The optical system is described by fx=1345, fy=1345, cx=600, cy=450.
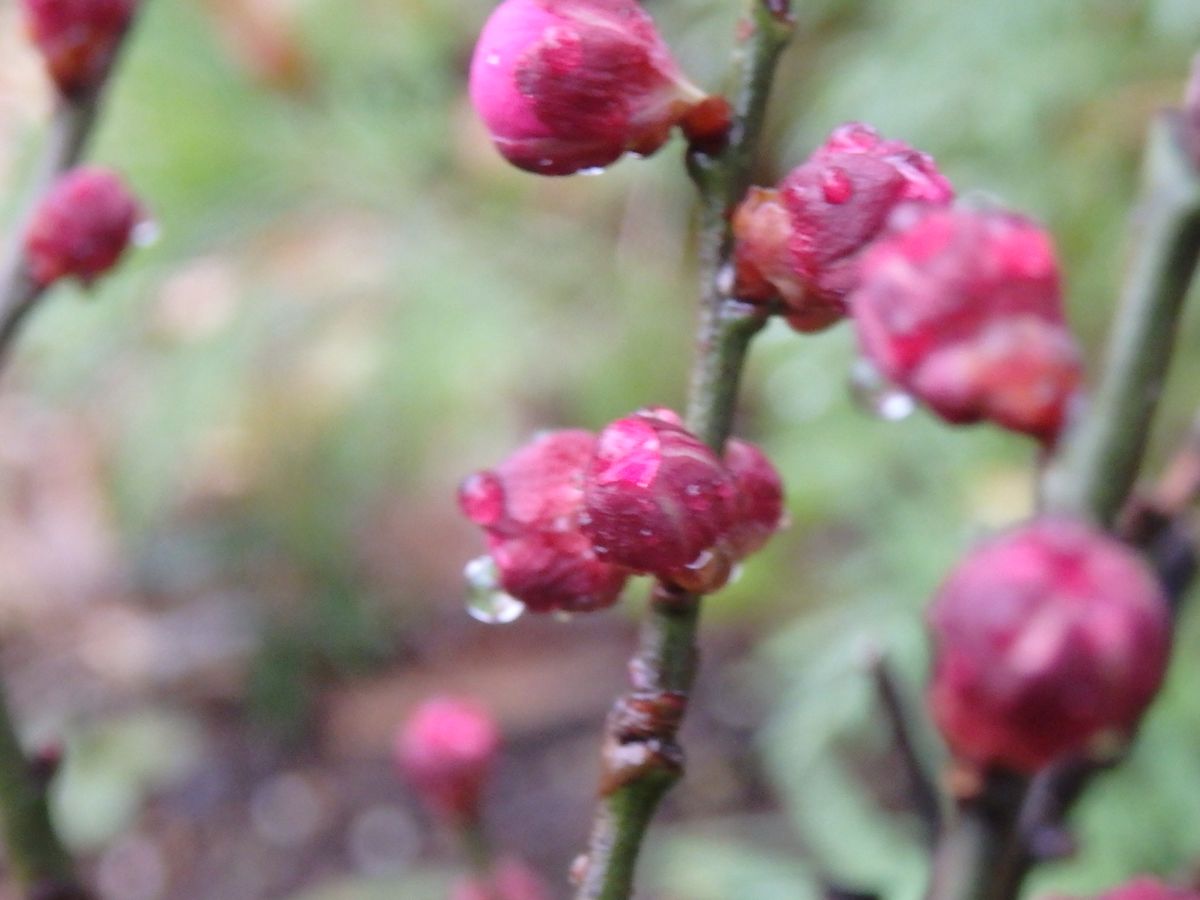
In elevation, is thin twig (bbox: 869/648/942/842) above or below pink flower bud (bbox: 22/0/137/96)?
below

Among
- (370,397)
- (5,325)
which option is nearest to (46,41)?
(5,325)

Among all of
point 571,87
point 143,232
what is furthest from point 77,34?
point 571,87

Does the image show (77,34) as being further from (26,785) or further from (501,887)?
(501,887)

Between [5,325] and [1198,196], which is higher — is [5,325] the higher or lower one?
the lower one

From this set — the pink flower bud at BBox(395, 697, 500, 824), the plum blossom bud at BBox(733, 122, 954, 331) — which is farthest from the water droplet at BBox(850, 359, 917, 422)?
→ the pink flower bud at BBox(395, 697, 500, 824)

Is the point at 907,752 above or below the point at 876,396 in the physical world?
below

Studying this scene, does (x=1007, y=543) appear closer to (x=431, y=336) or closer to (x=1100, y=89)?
(x=1100, y=89)

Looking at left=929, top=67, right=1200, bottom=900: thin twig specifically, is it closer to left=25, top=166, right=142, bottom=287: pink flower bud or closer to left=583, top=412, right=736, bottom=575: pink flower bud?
left=583, top=412, right=736, bottom=575: pink flower bud
